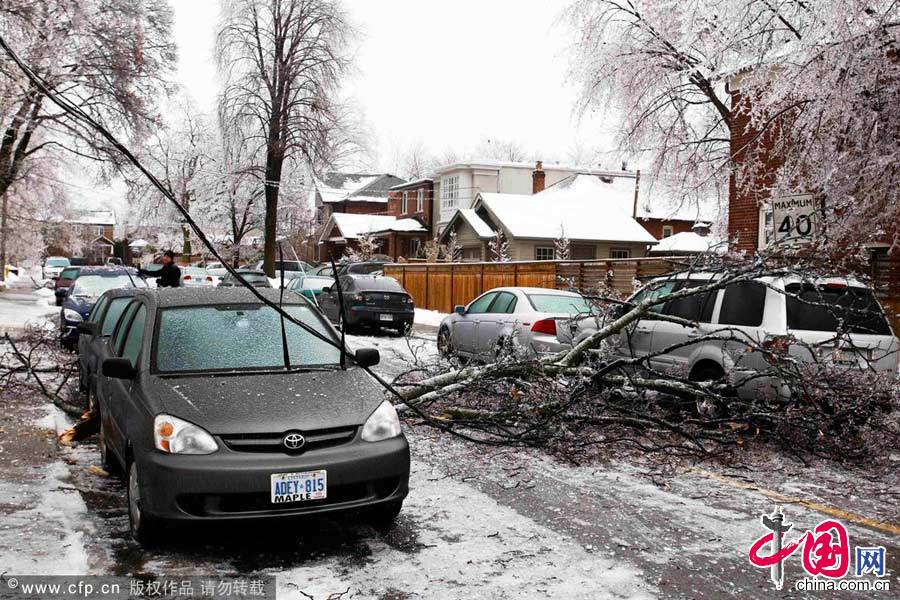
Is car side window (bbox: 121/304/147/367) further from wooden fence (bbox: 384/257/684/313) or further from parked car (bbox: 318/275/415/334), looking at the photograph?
parked car (bbox: 318/275/415/334)

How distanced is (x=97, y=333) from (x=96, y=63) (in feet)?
53.9

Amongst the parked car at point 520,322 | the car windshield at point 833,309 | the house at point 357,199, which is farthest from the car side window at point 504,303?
the house at point 357,199

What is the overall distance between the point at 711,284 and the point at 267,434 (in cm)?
561

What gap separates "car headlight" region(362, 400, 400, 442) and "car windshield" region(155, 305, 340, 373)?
862 millimetres

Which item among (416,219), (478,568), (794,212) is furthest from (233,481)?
(416,219)

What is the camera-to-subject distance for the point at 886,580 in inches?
181

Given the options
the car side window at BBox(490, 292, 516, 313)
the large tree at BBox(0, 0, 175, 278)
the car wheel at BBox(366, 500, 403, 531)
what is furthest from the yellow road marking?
the large tree at BBox(0, 0, 175, 278)

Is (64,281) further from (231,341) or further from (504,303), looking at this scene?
(231,341)

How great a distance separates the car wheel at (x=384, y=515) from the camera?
17.2ft

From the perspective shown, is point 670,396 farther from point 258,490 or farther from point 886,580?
point 258,490

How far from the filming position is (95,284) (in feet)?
58.2

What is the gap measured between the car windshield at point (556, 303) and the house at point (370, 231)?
133 feet

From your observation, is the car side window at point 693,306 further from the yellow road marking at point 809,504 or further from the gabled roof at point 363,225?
the gabled roof at point 363,225

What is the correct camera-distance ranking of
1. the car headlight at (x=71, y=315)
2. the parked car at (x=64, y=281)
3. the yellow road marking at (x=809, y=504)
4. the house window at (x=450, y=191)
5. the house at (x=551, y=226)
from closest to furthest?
the yellow road marking at (x=809, y=504)
the car headlight at (x=71, y=315)
the parked car at (x=64, y=281)
the house at (x=551, y=226)
the house window at (x=450, y=191)
